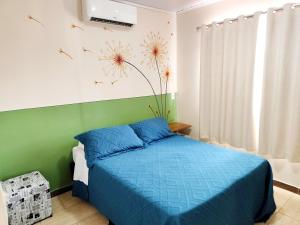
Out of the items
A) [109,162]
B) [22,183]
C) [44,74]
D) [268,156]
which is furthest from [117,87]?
[268,156]

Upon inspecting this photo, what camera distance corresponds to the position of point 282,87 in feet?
7.81

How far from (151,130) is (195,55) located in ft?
4.62

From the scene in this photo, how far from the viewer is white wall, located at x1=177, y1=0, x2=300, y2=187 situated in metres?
2.58

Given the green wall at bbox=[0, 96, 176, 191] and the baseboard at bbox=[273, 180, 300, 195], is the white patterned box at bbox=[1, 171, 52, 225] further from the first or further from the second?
the baseboard at bbox=[273, 180, 300, 195]

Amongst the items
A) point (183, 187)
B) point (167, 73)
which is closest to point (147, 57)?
point (167, 73)

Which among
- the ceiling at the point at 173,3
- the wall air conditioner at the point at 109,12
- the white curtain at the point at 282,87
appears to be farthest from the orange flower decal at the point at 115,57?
the white curtain at the point at 282,87

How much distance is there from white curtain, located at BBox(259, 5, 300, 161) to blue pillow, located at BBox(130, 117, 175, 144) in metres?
1.22

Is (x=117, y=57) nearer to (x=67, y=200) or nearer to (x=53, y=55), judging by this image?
(x=53, y=55)

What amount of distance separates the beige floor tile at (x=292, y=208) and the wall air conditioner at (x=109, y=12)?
2.80m

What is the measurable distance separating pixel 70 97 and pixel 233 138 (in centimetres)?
219

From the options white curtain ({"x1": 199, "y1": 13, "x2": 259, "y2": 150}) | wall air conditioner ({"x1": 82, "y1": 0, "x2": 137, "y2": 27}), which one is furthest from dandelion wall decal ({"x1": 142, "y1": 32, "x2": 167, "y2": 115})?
white curtain ({"x1": 199, "y1": 13, "x2": 259, "y2": 150})

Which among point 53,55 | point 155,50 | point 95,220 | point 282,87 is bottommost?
point 95,220

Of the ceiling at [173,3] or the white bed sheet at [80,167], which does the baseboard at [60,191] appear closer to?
the white bed sheet at [80,167]

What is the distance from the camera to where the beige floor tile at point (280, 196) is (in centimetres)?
233
